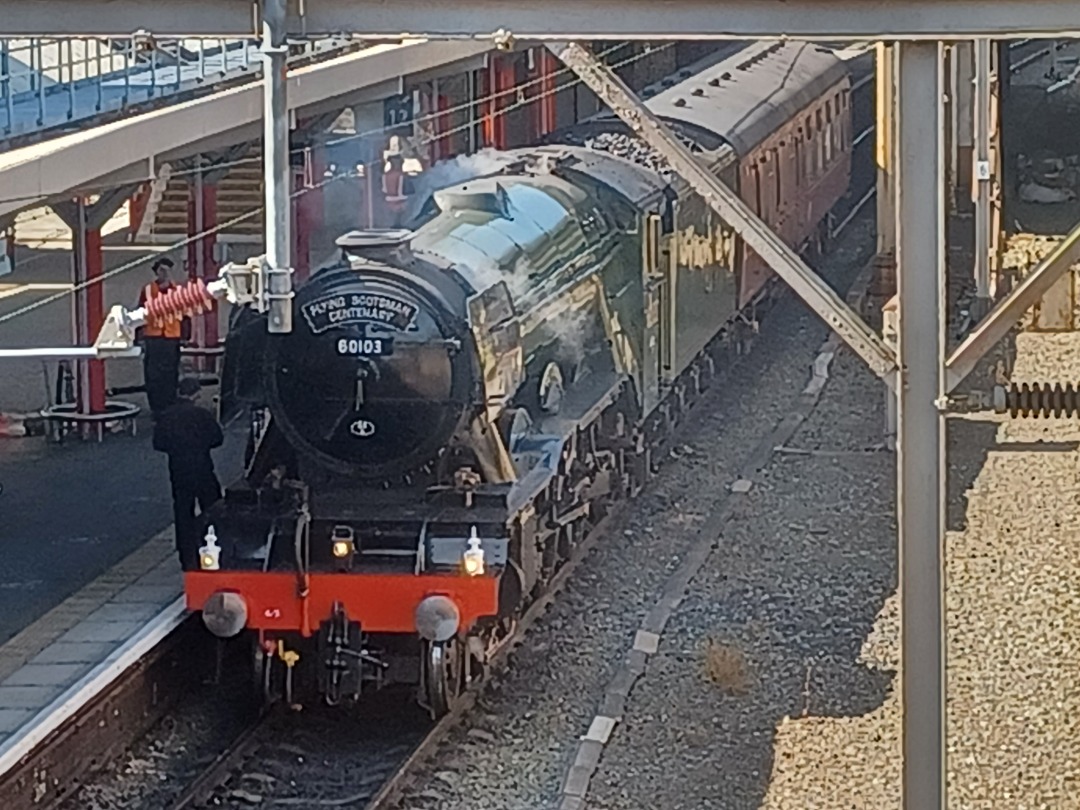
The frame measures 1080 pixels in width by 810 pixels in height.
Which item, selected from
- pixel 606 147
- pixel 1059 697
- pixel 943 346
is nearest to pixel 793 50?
pixel 606 147

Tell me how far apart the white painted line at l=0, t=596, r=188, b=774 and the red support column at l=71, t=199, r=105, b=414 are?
5.09 meters

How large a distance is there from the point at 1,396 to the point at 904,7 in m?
13.5

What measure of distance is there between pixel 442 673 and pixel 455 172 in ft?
13.5

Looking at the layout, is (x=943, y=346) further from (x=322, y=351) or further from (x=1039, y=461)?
(x=1039, y=461)

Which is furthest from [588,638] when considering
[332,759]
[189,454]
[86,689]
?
[86,689]

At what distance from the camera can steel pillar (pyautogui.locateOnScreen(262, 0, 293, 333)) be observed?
5574 mm

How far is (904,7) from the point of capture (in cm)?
544

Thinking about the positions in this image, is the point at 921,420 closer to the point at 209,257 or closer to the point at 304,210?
the point at 209,257

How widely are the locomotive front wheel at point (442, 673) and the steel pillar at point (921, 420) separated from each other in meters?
4.30

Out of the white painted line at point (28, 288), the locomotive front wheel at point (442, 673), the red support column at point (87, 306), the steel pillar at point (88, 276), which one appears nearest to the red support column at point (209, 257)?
the red support column at point (87, 306)

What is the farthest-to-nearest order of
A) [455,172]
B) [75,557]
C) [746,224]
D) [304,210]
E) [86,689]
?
1. [304,210]
2. [455,172]
3. [75,557]
4. [86,689]
5. [746,224]

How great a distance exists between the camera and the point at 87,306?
1569cm

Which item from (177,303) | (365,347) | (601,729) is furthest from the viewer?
(365,347)

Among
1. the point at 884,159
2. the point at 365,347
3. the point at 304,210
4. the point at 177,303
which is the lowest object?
the point at 304,210
